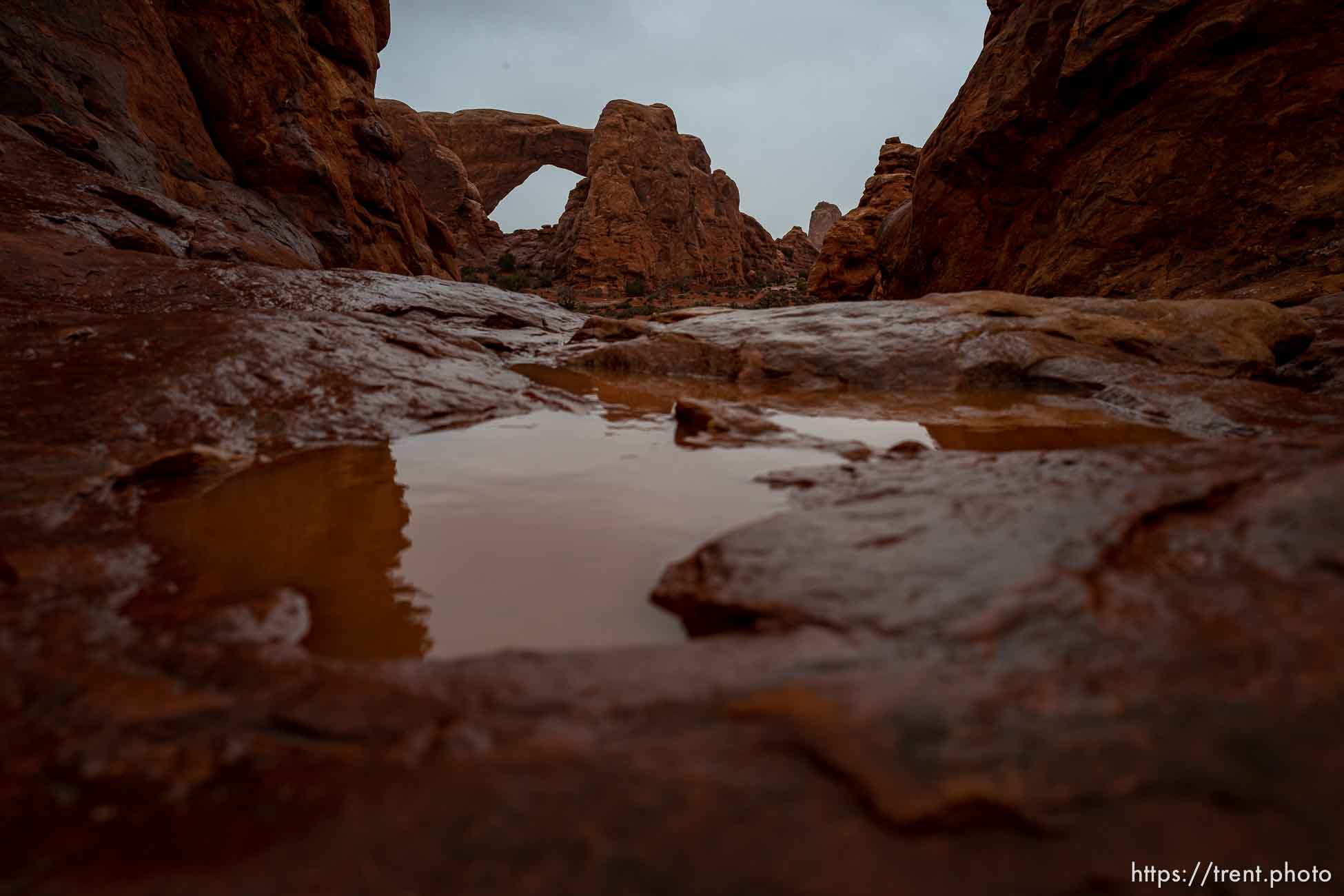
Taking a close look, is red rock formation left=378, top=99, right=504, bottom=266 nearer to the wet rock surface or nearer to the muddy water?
the wet rock surface

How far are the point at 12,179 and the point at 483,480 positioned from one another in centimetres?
594

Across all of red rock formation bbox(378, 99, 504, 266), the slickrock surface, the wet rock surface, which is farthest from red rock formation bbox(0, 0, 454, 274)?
red rock formation bbox(378, 99, 504, 266)

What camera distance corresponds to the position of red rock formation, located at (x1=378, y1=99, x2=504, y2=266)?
82.4 ft

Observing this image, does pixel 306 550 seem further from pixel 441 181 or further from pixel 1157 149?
pixel 441 181

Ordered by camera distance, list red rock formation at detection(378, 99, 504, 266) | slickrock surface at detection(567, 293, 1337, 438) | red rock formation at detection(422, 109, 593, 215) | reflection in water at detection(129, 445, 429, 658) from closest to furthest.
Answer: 1. reflection in water at detection(129, 445, 429, 658)
2. slickrock surface at detection(567, 293, 1337, 438)
3. red rock formation at detection(378, 99, 504, 266)
4. red rock formation at detection(422, 109, 593, 215)

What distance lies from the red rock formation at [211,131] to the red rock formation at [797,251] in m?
27.1

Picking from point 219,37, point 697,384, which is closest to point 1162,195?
point 697,384

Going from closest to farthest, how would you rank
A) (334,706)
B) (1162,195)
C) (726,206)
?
1. (334,706)
2. (1162,195)
3. (726,206)

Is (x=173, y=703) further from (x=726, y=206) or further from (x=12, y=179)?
(x=726, y=206)

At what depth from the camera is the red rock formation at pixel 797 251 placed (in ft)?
121

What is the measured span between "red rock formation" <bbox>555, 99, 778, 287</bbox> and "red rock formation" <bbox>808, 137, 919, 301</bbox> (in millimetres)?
11859

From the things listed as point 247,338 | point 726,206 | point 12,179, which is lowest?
point 247,338

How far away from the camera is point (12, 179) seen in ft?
16.3

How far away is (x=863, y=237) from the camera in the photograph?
1538 centimetres
